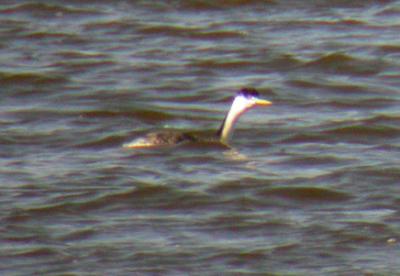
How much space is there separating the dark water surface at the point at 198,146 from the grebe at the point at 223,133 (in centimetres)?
11

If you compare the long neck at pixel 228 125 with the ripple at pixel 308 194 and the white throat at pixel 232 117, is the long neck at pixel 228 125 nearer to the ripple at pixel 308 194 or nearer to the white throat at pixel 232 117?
the white throat at pixel 232 117

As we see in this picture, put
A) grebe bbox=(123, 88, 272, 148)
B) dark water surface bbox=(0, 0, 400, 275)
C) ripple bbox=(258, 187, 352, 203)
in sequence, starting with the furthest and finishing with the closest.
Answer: grebe bbox=(123, 88, 272, 148) < ripple bbox=(258, 187, 352, 203) < dark water surface bbox=(0, 0, 400, 275)

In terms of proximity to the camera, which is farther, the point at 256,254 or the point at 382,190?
the point at 382,190

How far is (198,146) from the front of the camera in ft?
45.0

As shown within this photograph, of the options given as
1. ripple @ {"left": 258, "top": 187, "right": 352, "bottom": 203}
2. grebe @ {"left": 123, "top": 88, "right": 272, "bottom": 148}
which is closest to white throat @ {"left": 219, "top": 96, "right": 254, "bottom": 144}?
grebe @ {"left": 123, "top": 88, "right": 272, "bottom": 148}

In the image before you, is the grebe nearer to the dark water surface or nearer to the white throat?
the white throat

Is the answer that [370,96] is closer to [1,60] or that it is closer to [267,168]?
[267,168]

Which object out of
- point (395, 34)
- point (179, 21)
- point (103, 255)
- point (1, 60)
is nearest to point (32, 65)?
point (1, 60)

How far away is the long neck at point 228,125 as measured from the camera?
13797 mm

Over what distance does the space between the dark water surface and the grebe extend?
0.11 m

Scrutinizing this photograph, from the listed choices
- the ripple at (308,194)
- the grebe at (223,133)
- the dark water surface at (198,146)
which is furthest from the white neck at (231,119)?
the ripple at (308,194)

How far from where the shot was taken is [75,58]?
1733 cm

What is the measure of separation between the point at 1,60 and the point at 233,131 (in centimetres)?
400

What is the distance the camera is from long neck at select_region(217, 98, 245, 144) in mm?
13797
